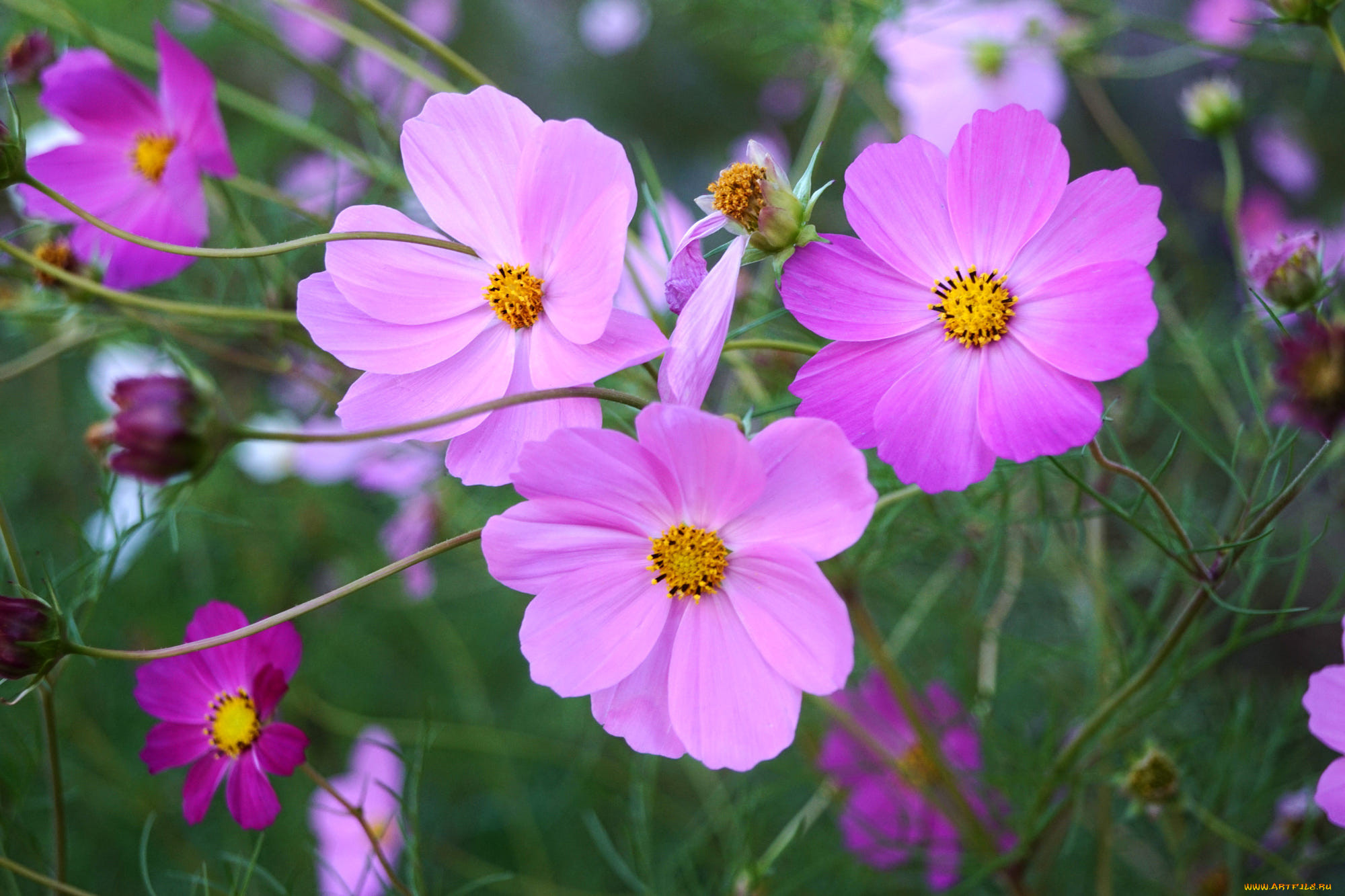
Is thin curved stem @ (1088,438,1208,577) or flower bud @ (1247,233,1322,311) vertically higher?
flower bud @ (1247,233,1322,311)

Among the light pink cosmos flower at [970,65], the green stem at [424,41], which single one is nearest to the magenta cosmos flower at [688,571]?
the green stem at [424,41]

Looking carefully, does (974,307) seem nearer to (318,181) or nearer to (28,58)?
(28,58)

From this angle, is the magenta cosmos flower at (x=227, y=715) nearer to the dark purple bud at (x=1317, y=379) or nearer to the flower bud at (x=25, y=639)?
the flower bud at (x=25, y=639)

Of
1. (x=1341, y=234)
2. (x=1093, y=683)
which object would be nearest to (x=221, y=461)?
(x=1093, y=683)

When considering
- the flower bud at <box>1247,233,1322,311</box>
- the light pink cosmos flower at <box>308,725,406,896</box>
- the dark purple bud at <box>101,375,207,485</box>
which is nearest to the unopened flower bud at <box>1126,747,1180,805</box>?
the flower bud at <box>1247,233,1322,311</box>

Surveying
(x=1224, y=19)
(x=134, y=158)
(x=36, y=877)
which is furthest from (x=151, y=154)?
(x=1224, y=19)

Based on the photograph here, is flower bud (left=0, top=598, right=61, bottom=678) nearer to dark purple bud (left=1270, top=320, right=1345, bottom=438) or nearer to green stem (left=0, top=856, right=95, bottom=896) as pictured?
green stem (left=0, top=856, right=95, bottom=896)
